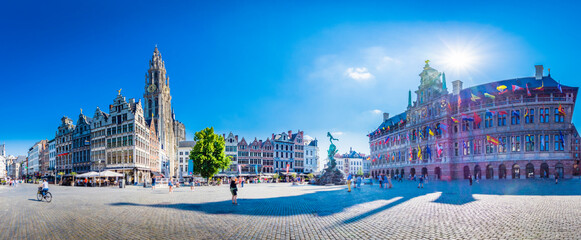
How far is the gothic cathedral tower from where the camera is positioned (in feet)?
320

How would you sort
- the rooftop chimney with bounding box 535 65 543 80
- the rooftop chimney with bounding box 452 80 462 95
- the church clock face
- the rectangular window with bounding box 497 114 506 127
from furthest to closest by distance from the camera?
Result: the church clock face
the rooftop chimney with bounding box 452 80 462 95
the rooftop chimney with bounding box 535 65 543 80
the rectangular window with bounding box 497 114 506 127

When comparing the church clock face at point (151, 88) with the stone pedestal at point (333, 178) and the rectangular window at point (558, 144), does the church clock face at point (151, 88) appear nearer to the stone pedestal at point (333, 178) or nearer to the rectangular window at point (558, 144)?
the stone pedestal at point (333, 178)

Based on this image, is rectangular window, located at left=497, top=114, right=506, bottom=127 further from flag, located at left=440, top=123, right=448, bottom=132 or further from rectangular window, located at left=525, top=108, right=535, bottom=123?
flag, located at left=440, top=123, right=448, bottom=132

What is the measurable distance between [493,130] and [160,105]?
263 ft

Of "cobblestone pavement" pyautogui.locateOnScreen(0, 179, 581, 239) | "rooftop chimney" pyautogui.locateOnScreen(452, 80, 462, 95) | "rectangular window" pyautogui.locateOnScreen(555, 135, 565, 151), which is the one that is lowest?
"cobblestone pavement" pyautogui.locateOnScreen(0, 179, 581, 239)

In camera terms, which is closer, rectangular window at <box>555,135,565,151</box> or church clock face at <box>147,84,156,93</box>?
rectangular window at <box>555,135,565,151</box>

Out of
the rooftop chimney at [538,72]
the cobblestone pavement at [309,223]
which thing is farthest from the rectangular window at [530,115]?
the cobblestone pavement at [309,223]

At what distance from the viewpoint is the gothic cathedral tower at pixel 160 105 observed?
97.6 meters

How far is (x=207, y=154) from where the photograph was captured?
55.0 m

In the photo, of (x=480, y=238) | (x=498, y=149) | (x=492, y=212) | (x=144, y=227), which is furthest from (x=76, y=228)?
A: (x=498, y=149)

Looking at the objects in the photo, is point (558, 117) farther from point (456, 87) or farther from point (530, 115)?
point (456, 87)

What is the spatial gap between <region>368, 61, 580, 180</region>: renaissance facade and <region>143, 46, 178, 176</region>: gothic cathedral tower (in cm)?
6361

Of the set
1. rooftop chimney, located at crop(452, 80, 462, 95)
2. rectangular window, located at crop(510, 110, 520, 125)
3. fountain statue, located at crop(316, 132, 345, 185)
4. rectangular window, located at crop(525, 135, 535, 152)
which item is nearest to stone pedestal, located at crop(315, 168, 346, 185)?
fountain statue, located at crop(316, 132, 345, 185)

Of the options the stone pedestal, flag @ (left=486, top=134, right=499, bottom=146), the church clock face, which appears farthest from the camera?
the church clock face
